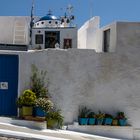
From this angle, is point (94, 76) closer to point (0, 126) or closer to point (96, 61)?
point (96, 61)

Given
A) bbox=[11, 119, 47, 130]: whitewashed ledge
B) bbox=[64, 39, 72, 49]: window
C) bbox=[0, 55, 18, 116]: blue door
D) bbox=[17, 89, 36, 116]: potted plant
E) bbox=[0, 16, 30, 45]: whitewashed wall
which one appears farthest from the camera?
bbox=[0, 16, 30, 45]: whitewashed wall

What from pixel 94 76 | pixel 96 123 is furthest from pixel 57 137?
pixel 94 76

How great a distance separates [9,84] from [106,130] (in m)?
3.81

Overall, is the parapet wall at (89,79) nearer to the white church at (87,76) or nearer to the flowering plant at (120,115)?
the white church at (87,76)

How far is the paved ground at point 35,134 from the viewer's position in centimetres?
1245

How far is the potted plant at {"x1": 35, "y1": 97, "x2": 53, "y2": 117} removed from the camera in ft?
47.9

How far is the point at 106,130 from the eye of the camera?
1515 cm

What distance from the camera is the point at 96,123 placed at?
1530 centimetres

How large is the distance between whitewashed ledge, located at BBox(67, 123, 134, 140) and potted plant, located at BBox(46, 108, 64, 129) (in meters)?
0.39

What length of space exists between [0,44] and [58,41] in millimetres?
2880

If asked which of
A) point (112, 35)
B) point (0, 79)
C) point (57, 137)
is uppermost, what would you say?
point (112, 35)

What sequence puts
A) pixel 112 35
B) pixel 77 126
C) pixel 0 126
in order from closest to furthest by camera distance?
pixel 0 126
pixel 77 126
pixel 112 35

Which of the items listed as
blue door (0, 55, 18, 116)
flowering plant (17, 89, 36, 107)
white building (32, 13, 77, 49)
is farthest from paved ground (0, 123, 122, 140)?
white building (32, 13, 77, 49)

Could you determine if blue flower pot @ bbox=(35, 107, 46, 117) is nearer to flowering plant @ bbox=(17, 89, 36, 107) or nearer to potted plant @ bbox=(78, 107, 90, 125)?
flowering plant @ bbox=(17, 89, 36, 107)
